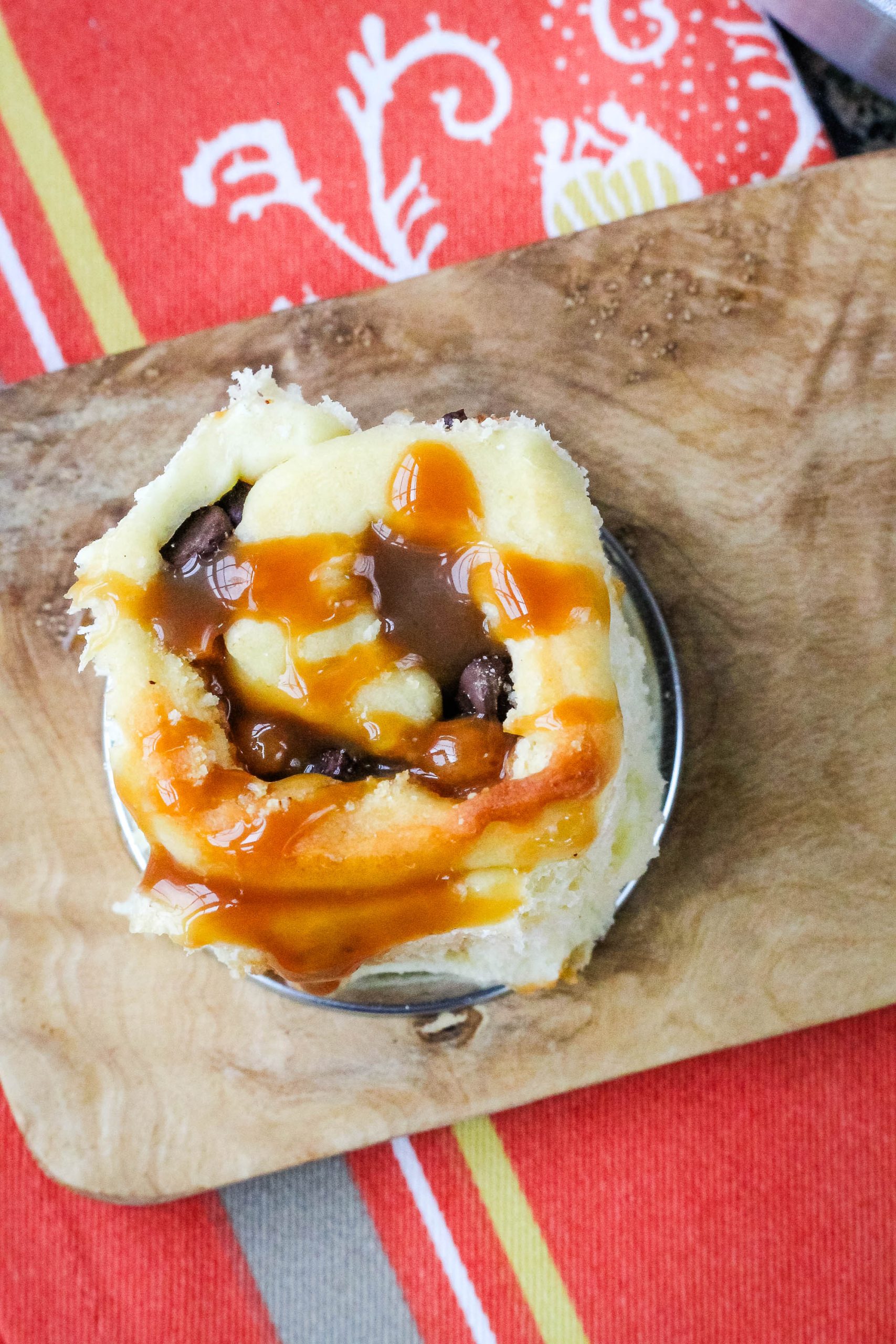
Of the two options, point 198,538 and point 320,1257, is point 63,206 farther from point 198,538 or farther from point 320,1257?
point 320,1257

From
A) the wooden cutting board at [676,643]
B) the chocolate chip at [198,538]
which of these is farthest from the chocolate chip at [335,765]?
the wooden cutting board at [676,643]

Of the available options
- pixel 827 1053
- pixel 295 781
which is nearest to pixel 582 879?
pixel 295 781

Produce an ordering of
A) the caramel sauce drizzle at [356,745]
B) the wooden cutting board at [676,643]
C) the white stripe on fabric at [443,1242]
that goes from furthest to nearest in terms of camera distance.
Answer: the white stripe on fabric at [443,1242] → the wooden cutting board at [676,643] → the caramel sauce drizzle at [356,745]

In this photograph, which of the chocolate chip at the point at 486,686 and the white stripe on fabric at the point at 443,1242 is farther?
the white stripe on fabric at the point at 443,1242

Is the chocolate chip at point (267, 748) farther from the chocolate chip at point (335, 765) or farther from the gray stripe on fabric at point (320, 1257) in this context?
the gray stripe on fabric at point (320, 1257)

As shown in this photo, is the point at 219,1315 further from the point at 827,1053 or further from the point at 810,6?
the point at 810,6

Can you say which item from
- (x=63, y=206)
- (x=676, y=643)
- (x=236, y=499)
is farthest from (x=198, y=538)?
(x=63, y=206)
